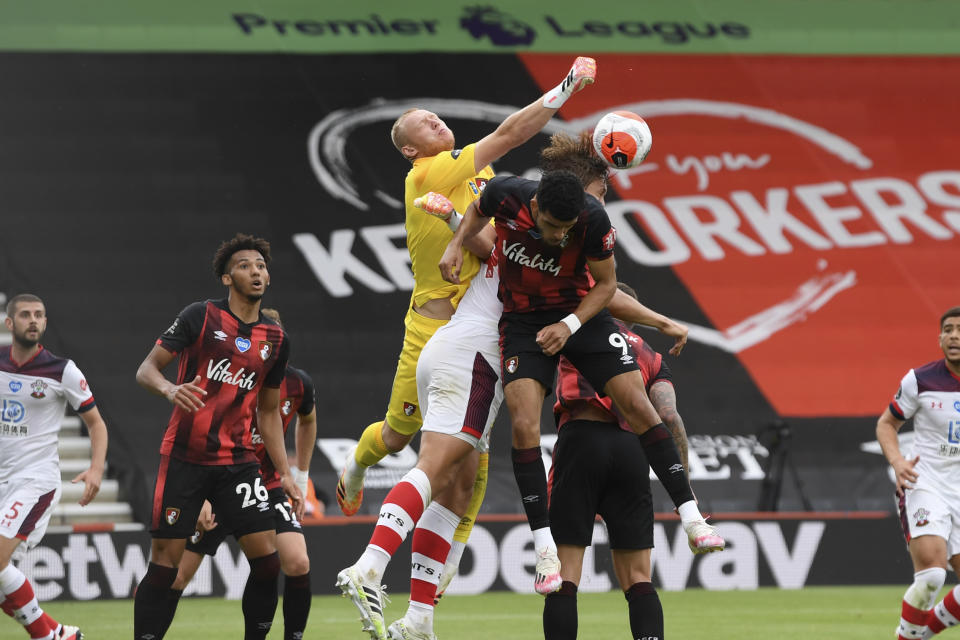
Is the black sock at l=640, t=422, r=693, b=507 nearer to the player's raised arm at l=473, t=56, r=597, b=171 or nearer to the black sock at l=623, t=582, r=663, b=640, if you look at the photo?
the black sock at l=623, t=582, r=663, b=640

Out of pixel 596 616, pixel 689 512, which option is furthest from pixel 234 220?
pixel 689 512

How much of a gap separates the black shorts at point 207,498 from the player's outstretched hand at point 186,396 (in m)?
0.47

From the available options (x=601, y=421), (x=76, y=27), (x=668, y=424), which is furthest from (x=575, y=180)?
(x=76, y=27)

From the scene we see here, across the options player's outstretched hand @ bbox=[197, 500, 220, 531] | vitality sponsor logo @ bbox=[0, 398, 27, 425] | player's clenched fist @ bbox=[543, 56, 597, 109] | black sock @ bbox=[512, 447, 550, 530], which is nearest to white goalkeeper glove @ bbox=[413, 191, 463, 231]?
player's clenched fist @ bbox=[543, 56, 597, 109]

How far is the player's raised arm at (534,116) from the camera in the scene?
6.40 meters

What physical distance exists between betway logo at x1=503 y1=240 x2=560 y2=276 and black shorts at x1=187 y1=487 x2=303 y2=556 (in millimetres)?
2700

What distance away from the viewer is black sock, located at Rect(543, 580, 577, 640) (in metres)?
6.44

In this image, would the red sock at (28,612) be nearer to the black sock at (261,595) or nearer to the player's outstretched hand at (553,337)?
the black sock at (261,595)

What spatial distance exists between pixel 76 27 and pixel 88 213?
259cm

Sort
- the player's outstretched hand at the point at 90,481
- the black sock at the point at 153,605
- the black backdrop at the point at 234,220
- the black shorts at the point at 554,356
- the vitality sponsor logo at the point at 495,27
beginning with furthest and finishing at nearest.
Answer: the vitality sponsor logo at the point at 495,27, the black backdrop at the point at 234,220, the player's outstretched hand at the point at 90,481, the black sock at the point at 153,605, the black shorts at the point at 554,356

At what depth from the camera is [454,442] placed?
21.1 ft

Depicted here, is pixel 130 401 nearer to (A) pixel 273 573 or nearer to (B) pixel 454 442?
(A) pixel 273 573

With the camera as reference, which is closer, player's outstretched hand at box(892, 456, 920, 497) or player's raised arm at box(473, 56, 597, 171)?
player's raised arm at box(473, 56, 597, 171)

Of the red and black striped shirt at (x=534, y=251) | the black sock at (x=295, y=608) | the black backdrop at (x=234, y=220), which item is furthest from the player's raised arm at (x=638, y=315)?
the black backdrop at (x=234, y=220)
